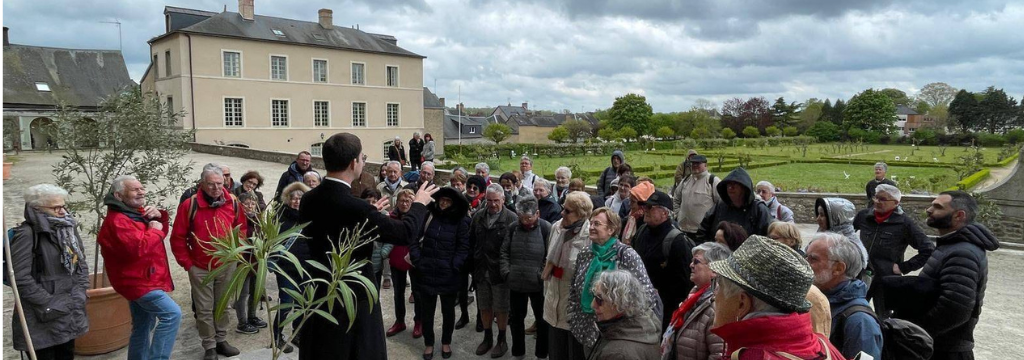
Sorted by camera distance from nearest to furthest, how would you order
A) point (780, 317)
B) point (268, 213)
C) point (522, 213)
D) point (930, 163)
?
point (780, 317)
point (268, 213)
point (522, 213)
point (930, 163)

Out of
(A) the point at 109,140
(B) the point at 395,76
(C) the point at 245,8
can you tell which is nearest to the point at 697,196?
(A) the point at 109,140

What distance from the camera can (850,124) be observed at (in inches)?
2562

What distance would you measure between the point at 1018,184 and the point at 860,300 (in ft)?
47.8

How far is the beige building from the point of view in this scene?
3306 centimetres

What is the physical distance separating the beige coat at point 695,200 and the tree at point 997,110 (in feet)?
241

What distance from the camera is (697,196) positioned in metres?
6.56

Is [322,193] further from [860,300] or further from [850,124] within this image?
[850,124]

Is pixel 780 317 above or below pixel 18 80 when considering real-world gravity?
below

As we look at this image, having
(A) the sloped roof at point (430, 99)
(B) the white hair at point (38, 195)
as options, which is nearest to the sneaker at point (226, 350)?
(B) the white hair at point (38, 195)

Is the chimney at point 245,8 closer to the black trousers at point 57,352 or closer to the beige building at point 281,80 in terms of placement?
the beige building at point 281,80

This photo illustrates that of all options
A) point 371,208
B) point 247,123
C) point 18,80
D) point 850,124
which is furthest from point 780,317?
point 850,124

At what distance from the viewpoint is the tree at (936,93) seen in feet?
313

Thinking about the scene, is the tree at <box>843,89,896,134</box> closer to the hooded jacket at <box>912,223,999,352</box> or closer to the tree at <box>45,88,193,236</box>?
the hooded jacket at <box>912,223,999,352</box>

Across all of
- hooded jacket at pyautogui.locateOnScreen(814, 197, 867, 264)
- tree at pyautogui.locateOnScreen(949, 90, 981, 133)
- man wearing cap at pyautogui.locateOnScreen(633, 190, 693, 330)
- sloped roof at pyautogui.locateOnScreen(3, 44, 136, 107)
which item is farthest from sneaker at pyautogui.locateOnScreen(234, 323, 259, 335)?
tree at pyautogui.locateOnScreen(949, 90, 981, 133)
